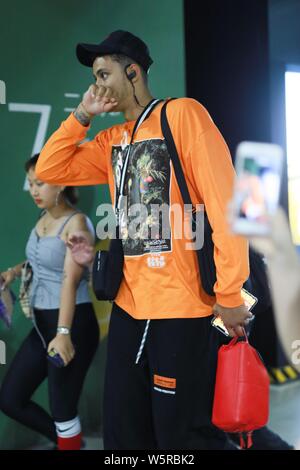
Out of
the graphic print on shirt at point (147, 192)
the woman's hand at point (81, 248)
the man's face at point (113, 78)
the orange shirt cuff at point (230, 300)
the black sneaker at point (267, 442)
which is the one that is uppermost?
the man's face at point (113, 78)

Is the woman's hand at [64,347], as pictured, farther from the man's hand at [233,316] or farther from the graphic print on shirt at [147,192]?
the man's hand at [233,316]

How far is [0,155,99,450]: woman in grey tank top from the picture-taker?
2.90 meters

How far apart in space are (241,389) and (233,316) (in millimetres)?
233

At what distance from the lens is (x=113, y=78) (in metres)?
2.17

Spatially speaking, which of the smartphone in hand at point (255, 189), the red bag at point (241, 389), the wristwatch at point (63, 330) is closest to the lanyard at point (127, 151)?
the red bag at point (241, 389)

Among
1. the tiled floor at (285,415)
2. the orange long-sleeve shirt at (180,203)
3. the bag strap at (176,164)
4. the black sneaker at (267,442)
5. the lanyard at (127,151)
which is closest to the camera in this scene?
the orange long-sleeve shirt at (180,203)

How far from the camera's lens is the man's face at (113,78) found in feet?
7.10

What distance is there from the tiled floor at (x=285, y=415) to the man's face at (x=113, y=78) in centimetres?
198

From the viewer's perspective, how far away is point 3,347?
326cm

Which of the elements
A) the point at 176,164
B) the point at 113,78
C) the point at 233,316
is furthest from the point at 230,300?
the point at 113,78

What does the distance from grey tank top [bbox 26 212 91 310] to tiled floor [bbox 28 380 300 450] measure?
863mm

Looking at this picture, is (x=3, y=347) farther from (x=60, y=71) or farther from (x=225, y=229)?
(x=225, y=229)

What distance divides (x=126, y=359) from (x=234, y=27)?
3.33 metres
